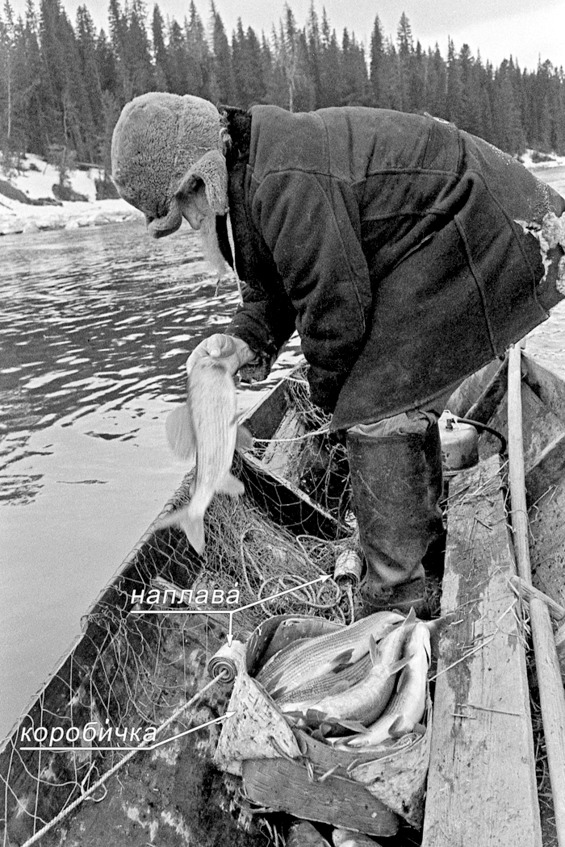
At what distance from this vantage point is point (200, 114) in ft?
8.27

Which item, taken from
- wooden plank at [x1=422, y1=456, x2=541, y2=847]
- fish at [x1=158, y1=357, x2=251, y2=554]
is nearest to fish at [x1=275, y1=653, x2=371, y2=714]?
wooden plank at [x1=422, y1=456, x2=541, y2=847]

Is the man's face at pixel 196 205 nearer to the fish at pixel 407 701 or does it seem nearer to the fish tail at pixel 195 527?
the fish tail at pixel 195 527

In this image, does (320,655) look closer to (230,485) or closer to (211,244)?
(230,485)

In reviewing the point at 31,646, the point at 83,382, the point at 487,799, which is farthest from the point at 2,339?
the point at 487,799

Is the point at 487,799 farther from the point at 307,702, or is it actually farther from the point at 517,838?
the point at 307,702

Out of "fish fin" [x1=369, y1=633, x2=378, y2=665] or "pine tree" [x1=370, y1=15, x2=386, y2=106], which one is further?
"pine tree" [x1=370, y1=15, x2=386, y2=106]

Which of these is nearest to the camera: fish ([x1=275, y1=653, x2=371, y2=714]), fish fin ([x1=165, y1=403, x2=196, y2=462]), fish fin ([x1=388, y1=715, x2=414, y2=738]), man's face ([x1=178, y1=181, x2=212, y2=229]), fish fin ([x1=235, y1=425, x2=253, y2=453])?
fish fin ([x1=388, y1=715, x2=414, y2=738])

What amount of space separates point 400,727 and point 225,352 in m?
1.63

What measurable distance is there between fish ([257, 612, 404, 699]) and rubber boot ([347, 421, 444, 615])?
0.27 m

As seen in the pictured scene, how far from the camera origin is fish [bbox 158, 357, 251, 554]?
2.88 m

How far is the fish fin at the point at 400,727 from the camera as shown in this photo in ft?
7.05

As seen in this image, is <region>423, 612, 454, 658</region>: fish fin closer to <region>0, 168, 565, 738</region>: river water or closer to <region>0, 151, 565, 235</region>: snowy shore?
<region>0, 168, 565, 738</region>: river water

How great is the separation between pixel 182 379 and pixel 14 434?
246 cm

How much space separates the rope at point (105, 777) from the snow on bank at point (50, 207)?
30248 mm
